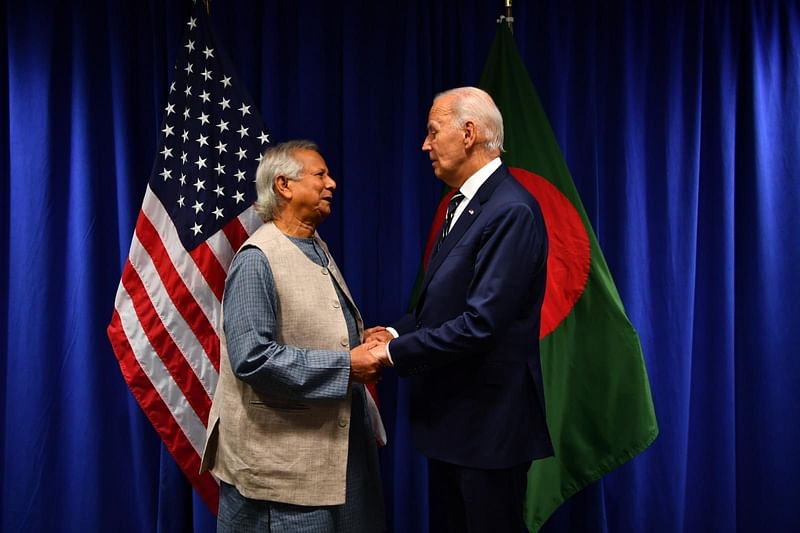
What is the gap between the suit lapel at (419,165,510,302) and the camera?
5.85ft

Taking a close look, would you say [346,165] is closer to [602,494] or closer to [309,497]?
[309,497]

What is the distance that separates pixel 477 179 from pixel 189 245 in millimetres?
1073

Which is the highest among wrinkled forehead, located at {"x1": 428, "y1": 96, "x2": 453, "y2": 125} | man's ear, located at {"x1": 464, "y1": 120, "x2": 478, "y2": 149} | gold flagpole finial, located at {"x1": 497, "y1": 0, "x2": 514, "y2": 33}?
gold flagpole finial, located at {"x1": 497, "y1": 0, "x2": 514, "y2": 33}

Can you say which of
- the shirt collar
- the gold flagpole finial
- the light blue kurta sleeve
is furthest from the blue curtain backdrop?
the light blue kurta sleeve

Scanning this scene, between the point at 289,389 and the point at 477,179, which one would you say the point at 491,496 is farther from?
the point at 477,179

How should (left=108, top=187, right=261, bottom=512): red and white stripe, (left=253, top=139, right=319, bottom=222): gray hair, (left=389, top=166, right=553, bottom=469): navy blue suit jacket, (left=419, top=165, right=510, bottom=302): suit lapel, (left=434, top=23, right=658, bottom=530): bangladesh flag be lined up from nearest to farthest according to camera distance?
(left=389, top=166, right=553, bottom=469): navy blue suit jacket, (left=419, top=165, right=510, bottom=302): suit lapel, (left=253, top=139, right=319, bottom=222): gray hair, (left=108, top=187, right=261, bottom=512): red and white stripe, (left=434, top=23, right=658, bottom=530): bangladesh flag

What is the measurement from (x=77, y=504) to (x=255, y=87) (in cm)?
179

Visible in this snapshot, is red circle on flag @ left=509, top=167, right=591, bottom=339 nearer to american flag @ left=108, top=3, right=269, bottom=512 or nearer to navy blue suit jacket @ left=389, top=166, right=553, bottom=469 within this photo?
navy blue suit jacket @ left=389, top=166, right=553, bottom=469

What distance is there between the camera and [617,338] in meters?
2.42

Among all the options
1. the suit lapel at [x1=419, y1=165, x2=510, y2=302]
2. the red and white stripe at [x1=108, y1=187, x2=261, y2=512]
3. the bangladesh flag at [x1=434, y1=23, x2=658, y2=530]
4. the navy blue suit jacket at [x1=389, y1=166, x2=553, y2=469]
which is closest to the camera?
the navy blue suit jacket at [x1=389, y1=166, x2=553, y2=469]

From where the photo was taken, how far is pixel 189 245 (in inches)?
90.2

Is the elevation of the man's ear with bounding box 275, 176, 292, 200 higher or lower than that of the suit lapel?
higher

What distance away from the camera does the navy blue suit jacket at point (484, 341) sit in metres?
1.68

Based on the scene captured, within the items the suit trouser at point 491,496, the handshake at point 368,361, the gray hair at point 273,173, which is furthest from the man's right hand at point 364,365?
the gray hair at point 273,173
